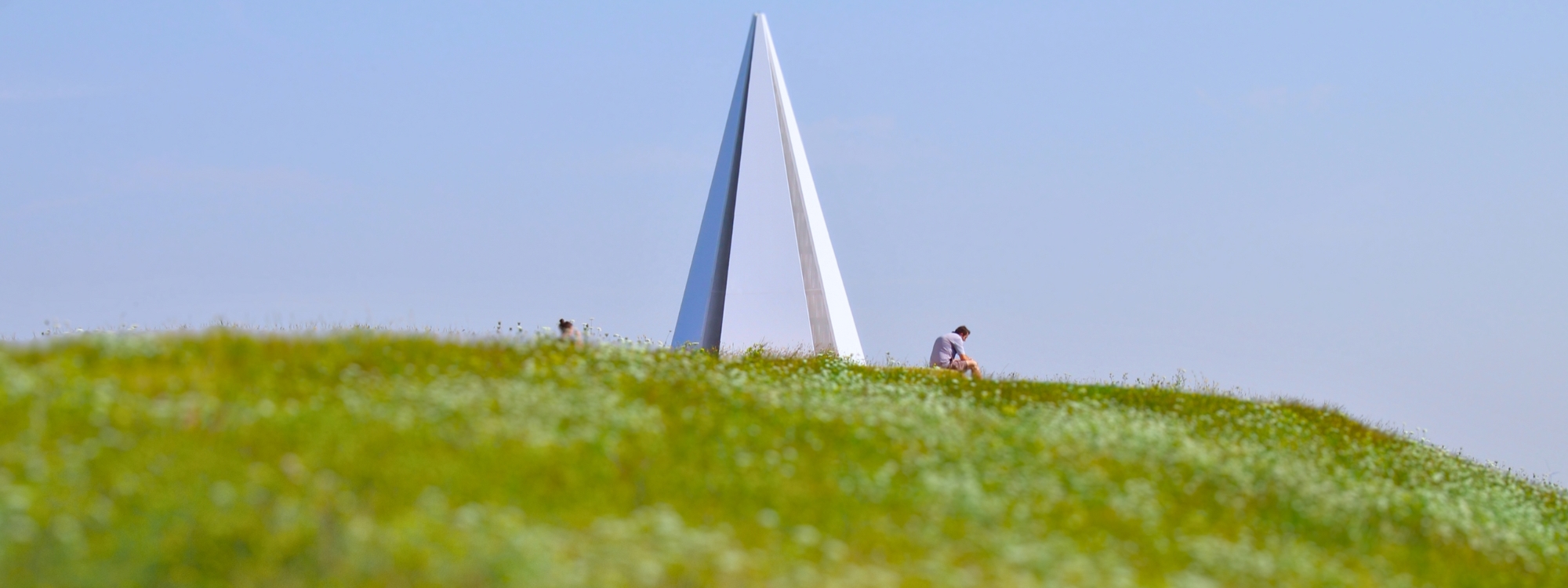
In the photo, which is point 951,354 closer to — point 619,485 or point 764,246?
point 764,246

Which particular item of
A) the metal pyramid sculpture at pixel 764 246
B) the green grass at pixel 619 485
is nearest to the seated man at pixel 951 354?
the metal pyramid sculpture at pixel 764 246

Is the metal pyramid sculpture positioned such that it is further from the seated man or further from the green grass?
the green grass

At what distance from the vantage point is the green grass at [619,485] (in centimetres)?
769

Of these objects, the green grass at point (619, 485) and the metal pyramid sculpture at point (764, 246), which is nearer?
the green grass at point (619, 485)

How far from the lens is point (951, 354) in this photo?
2364 centimetres

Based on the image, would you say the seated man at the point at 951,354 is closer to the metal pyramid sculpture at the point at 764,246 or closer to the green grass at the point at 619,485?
the metal pyramid sculpture at the point at 764,246

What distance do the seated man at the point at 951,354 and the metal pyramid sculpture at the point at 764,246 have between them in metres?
1.53

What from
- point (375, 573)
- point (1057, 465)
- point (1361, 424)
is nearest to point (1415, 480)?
point (1361, 424)

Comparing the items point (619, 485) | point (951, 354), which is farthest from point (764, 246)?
→ point (619, 485)

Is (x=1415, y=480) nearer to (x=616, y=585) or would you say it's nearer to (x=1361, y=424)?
(x=1361, y=424)

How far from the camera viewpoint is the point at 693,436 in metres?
11.4

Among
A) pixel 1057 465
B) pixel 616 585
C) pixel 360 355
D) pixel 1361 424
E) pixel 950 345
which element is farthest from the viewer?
pixel 950 345

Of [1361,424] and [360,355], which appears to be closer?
[360,355]

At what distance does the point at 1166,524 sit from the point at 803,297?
45.3ft
